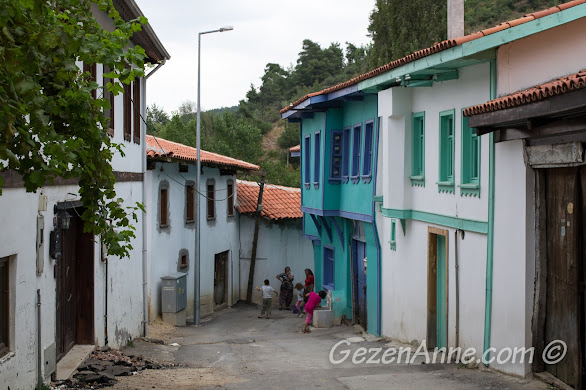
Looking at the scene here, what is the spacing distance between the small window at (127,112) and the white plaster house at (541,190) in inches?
301

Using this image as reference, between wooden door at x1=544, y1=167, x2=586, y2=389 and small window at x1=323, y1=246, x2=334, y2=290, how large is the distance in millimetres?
14282

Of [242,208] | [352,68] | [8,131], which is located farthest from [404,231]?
[352,68]

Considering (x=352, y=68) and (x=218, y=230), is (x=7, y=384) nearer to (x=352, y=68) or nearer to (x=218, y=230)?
(x=218, y=230)

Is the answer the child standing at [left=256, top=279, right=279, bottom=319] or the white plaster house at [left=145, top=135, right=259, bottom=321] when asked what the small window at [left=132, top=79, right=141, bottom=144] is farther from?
the child standing at [left=256, top=279, right=279, bottom=319]

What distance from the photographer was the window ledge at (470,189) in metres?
12.7

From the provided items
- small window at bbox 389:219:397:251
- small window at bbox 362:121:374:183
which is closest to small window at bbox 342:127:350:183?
small window at bbox 362:121:374:183

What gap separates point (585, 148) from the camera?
898 cm

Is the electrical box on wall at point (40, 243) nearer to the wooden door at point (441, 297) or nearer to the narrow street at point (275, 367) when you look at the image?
the narrow street at point (275, 367)

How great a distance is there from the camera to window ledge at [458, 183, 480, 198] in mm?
12719

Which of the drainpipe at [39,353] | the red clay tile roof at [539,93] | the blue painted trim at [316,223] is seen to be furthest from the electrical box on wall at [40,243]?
the blue painted trim at [316,223]

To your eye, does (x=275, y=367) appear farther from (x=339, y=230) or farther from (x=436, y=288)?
(x=339, y=230)

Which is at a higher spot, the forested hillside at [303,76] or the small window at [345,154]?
the forested hillside at [303,76]

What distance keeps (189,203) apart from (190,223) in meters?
0.65

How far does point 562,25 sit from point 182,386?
6.85 m
